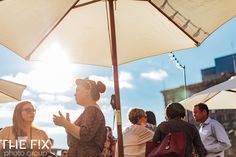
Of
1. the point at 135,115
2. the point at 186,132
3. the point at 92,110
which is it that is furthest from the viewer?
the point at 135,115

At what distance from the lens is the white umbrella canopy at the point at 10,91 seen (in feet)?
Answer: 21.2

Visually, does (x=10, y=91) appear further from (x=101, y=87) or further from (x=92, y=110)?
(x=92, y=110)

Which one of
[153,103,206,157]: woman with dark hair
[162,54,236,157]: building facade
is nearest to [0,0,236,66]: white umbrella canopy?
[153,103,206,157]: woman with dark hair

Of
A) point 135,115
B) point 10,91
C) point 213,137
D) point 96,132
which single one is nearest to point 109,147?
point 135,115

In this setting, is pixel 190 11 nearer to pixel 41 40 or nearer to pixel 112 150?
pixel 41 40

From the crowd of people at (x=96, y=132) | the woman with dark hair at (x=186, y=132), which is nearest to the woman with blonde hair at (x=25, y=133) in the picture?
the crowd of people at (x=96, y=132)

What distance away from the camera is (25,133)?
4.60 metres

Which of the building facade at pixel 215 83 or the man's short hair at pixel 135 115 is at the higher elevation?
the building facade at pixel 215 83

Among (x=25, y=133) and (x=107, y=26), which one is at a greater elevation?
(x=107, y=26)

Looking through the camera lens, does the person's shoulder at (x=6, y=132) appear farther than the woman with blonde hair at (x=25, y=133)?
Yes

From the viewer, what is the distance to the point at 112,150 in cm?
537

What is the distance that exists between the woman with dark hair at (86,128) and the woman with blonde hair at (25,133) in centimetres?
102

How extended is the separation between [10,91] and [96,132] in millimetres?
3440

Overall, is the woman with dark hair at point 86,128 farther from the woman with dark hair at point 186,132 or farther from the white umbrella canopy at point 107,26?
the woman with dark hair at point 186,132
